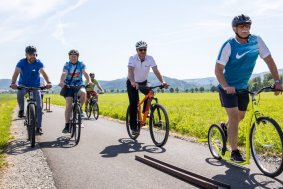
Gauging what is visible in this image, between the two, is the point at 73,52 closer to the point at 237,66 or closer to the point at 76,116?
the point at 76,116

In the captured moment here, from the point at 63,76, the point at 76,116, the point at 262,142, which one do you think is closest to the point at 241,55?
the point at 262,142

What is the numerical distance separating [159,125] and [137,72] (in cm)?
169

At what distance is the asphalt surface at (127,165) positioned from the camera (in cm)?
553

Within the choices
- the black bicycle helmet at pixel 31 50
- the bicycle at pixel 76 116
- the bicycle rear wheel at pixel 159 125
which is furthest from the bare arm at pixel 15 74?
the bicycle rear wheel at pixel 159 125

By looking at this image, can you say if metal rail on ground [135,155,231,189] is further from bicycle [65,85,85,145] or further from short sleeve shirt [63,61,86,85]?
short sleeve shirt [63,61,86,85]


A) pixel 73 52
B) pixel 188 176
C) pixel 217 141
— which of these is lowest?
pixel 188 176

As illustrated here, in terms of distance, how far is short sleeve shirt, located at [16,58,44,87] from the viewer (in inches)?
390

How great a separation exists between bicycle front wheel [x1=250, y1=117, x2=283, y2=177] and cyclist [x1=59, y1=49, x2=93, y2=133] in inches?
206

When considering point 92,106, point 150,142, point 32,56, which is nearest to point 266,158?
point 150,142

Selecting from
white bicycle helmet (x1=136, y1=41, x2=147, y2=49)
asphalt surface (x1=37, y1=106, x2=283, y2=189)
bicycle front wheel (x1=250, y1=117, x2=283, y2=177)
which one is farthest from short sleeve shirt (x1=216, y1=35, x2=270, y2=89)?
white bicycle helmet (x1=136, y1=41, x2=147, y2=49)

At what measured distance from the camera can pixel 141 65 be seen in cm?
960

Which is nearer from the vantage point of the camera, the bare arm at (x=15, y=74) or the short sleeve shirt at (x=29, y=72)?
the bare arm at (x=15, y=74)

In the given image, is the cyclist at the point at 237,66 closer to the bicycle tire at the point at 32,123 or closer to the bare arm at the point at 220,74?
the bare arm at the point at 220,74

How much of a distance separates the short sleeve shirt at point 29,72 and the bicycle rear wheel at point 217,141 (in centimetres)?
547
